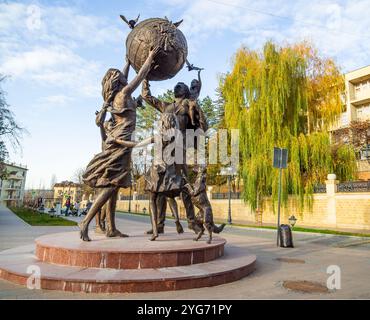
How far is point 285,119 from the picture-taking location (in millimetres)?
20234

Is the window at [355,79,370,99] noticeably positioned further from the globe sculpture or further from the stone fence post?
the globe sculpture

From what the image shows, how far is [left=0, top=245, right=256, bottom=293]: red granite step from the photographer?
13.5ft

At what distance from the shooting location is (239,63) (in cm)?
2161

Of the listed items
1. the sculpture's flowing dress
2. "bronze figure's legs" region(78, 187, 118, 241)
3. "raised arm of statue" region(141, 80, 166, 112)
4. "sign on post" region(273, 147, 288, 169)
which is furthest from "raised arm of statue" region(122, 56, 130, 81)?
"sign on post" region(273, 147, 288, 169)

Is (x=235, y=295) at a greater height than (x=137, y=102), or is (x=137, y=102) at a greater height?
(x=137, y=102)

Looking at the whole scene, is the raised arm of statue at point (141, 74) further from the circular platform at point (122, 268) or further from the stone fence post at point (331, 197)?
the stone fence post at point (331, 197)

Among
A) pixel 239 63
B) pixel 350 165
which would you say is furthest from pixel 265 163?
pixel 239 63

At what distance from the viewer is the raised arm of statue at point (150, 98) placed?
7605 mm

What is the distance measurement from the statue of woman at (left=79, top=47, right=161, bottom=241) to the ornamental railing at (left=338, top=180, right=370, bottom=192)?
15839mm

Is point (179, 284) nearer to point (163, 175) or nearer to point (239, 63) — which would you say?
point (163, 175)

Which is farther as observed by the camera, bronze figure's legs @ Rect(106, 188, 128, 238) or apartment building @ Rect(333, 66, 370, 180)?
apartment building @ Rect(333, 66, 370, 180)

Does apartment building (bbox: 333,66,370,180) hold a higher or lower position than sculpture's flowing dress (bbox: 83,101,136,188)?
higher

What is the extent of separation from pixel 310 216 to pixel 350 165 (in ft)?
14.5

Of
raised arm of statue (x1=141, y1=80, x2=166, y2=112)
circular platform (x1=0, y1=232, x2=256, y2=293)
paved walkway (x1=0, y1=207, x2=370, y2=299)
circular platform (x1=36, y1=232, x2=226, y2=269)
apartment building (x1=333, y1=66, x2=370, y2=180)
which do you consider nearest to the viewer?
paved walkway (x1=0, y1=207, x2=370, y2=299)
